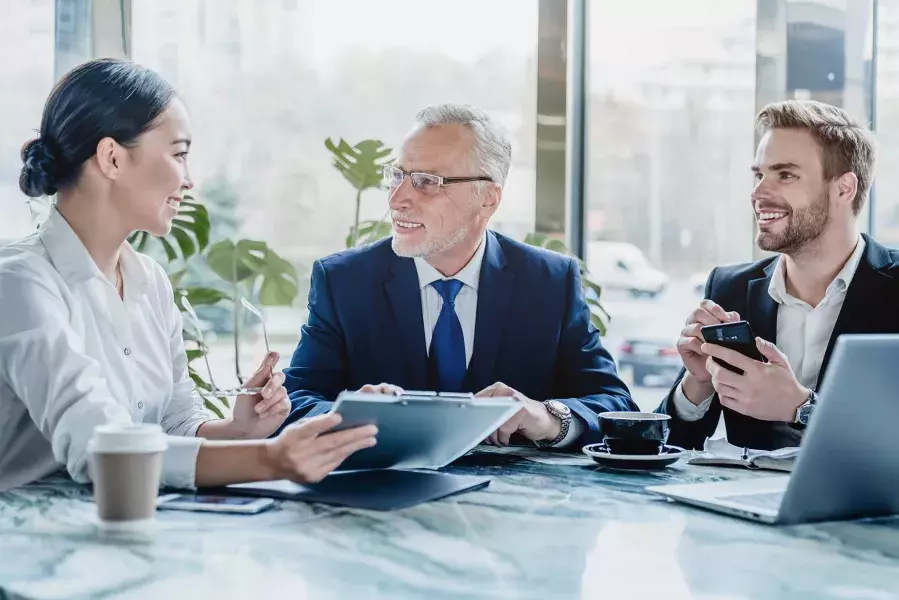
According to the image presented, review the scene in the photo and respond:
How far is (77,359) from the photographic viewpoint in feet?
5.42

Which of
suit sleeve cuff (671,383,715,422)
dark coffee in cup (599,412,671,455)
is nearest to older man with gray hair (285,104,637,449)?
suit sleeve cuff (671,383,715,422)

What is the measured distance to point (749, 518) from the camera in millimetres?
1386

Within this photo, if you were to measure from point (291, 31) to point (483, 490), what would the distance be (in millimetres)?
2807

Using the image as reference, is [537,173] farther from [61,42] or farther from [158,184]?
[158,184]

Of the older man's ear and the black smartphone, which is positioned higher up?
the older man's ear

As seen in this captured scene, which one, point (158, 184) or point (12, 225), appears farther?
point (12, 225)

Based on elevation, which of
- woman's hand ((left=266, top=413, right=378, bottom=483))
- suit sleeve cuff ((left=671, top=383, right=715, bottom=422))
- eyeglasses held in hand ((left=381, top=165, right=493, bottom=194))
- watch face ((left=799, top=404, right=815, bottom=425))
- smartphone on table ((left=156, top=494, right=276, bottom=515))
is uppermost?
eyeglasses held in hand ((left=381, top=165, right=493, bottom=194))

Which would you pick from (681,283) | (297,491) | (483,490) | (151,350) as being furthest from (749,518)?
(681,283)

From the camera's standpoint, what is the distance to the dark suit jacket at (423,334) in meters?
2.46

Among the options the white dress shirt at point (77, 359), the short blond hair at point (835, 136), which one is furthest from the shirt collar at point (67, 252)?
the short blond hair at point (835, 136)

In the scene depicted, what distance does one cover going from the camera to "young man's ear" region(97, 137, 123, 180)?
195 cm

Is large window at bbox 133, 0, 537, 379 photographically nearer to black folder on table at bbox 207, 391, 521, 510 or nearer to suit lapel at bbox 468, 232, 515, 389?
suit lapel at bbox 468, 232, 515, 389

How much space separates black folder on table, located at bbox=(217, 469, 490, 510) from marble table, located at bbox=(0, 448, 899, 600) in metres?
0.03

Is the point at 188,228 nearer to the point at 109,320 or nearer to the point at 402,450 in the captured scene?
the point at 109,320
